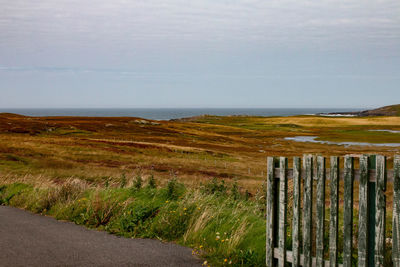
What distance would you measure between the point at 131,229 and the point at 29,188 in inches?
263

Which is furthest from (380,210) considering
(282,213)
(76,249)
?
(76,249)

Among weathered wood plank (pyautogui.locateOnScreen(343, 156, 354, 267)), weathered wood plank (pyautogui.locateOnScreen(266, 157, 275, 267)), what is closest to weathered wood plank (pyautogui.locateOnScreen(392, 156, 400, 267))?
weathered wood plank (pyautogui.locateOnScreen(343, 156, 354, 267))

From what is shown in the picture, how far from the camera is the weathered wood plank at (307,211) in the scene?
6543 mm

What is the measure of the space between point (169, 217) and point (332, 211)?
4.40m

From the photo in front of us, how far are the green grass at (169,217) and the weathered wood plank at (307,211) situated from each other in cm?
99

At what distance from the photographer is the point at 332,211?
626cm

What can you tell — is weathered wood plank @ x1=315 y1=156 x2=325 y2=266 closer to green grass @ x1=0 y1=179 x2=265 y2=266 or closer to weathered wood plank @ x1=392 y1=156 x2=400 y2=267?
weathered wood plank @ x1=392 y1=156 x2=400 y2=267

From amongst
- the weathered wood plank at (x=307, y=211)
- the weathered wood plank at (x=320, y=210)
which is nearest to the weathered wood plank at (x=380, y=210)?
the weathered wood plank at (x=320, y=210)

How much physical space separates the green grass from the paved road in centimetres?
37

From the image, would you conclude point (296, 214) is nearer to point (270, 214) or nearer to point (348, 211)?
point (270, 214)

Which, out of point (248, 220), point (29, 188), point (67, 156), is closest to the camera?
point (248, 220)

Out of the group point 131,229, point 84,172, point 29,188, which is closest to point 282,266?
point 131,229

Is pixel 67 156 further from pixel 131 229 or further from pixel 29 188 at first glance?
pixel 131 229

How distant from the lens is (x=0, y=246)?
865 centimetres
